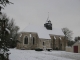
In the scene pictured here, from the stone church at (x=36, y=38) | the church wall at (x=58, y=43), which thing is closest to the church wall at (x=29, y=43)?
the stone church at (x=36, y=38)

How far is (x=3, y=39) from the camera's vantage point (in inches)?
205

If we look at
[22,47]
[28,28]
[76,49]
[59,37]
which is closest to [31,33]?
[28,28]

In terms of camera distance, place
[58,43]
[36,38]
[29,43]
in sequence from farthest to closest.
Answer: [58,43]
[36,38]
[29,43]

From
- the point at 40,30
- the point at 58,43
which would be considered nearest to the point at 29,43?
the point at 40,30

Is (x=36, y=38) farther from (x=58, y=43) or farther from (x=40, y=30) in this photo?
(x=58, y=43)

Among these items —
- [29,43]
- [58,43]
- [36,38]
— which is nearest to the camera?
[29,43]

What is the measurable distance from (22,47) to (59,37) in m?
→ 14.9

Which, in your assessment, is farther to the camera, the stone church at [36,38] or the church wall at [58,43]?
the church wall at [58,43]

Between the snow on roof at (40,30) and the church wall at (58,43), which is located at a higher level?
the snow on roof at (40,30)

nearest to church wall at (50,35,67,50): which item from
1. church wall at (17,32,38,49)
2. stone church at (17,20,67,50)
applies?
stone church at (17,20,67,50)

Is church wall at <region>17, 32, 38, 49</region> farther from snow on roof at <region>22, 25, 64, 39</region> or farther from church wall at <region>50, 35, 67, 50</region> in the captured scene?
church wall at <region>50, 35, 67, 50</region>

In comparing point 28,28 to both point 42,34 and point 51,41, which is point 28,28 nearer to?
point 42,34

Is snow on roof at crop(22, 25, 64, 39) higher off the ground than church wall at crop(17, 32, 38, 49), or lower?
higher

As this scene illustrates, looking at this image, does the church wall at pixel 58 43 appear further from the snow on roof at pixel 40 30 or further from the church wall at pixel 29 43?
the church wall at pixel 29 43
